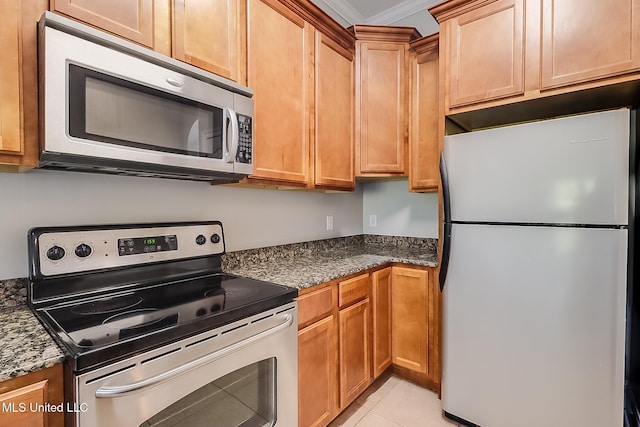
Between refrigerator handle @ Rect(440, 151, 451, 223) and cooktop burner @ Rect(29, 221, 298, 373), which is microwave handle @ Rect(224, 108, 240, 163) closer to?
cooktop burner @ Rect(29, 221, 298, 373)

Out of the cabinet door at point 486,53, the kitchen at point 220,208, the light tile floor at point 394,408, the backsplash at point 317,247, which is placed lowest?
the light tile floor at point 394,408

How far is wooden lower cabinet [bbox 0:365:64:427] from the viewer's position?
0.70m

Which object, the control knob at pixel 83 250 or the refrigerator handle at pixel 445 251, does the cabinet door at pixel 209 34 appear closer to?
the control knob at pixel 83 250

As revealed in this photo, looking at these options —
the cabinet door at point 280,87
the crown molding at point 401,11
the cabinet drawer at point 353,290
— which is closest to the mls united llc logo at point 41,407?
the cabinet door at point 280,87

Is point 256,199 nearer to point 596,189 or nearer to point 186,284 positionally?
point 186,284

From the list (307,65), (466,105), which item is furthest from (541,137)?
(307,65)

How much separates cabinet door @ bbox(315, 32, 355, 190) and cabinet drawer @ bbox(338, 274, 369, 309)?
24.2 inches

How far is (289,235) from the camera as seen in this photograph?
2.18 metres

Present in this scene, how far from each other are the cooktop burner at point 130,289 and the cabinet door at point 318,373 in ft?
1.13

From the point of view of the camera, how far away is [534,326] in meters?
1.52

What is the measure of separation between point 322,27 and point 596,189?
168 cm

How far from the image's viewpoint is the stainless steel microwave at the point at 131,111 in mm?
939

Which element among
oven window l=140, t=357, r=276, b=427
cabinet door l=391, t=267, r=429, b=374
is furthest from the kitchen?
oven window l=140, t=357, r=276, b=427

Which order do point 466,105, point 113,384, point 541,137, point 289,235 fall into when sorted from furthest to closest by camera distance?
point 289,235 < point 466,105 < point 541,137 < point 113,384
